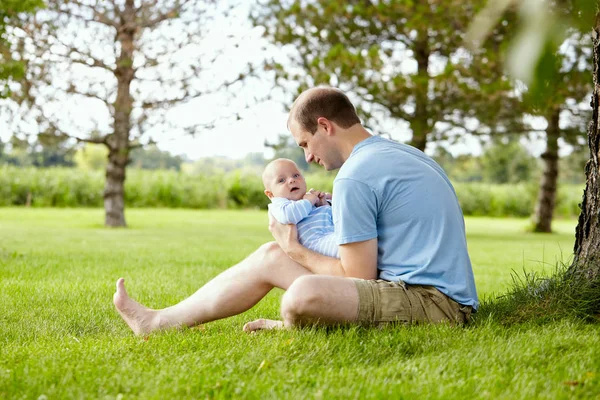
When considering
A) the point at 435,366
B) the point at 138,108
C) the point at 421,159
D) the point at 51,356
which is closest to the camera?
the point at 435,366

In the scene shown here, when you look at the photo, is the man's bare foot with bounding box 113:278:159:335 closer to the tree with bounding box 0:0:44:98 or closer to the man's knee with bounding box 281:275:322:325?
the man's knee with bounding box 281:275:322:325

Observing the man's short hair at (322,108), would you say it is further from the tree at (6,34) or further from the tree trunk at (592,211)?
the tree at (6,34)

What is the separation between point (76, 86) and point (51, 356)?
1135cm

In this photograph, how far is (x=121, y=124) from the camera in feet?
45.9

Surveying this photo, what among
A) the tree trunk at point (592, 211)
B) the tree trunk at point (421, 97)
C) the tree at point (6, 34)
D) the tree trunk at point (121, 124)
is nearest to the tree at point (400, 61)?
the tree trunk at point (421, 97)

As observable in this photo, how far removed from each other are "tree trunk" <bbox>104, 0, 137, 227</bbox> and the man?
10789 mm

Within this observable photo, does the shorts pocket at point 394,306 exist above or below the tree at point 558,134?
below

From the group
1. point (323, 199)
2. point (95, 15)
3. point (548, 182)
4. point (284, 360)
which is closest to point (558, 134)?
point (548, 182)

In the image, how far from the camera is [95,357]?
105 inches

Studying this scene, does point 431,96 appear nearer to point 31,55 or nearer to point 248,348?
point 31,55

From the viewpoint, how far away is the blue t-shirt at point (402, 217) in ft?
9.45

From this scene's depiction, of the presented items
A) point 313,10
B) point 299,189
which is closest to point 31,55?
point 313,10

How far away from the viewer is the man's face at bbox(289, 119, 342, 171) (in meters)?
3.12

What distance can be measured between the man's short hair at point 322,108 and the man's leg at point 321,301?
732mm
